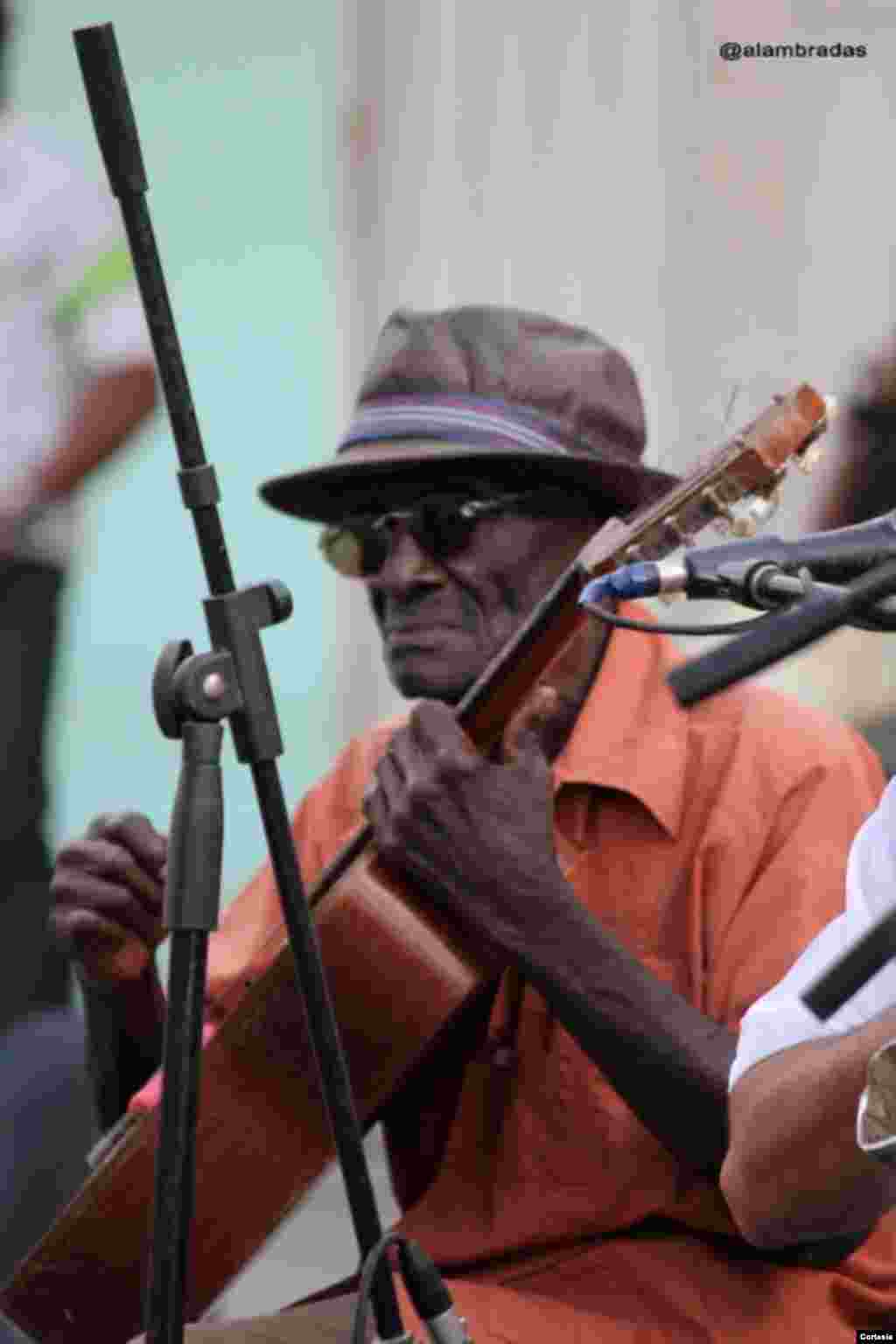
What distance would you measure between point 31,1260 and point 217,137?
6.02ft

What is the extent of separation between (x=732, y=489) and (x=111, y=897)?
3.04 ft

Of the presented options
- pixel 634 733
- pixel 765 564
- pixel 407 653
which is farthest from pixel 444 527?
pixel 765 564

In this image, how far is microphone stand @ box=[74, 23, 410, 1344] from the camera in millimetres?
1593

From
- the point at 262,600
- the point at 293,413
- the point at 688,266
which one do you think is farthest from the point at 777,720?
the point at 293,413

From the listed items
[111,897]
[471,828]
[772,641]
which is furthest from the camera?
[111,897]

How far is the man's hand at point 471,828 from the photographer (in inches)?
84.8

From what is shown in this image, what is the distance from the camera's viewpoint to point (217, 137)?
137 inches

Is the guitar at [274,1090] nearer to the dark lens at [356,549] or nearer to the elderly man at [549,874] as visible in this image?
the elderly man at [549,874]

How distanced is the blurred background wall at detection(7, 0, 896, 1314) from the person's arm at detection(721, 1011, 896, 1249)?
1.78 metres

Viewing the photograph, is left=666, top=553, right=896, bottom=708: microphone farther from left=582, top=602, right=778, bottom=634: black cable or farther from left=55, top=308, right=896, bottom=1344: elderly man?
left=55, top=308, right=896, bottom=1344: elderly man

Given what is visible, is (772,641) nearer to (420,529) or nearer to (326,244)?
(420,529)

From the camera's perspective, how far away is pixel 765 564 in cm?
120

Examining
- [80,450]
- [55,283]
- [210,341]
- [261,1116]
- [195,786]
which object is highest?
[55,283]

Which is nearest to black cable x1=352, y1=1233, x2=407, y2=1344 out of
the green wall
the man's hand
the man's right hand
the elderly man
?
the elderly man
